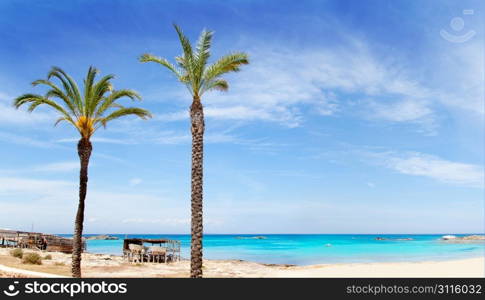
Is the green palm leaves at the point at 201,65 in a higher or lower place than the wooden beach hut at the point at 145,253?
higher

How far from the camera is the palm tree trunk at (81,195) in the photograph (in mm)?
22906

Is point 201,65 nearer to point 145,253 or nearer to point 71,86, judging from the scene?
point 71,86

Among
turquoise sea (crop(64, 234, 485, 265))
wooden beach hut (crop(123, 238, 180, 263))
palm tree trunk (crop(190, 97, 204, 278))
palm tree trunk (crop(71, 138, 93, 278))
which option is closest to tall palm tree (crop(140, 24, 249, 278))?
palm tree trunk (crop(190, 97, 204, 278))

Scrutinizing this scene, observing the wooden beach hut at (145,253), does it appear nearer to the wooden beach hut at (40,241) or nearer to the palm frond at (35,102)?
the wooden beach hut at (40,241)

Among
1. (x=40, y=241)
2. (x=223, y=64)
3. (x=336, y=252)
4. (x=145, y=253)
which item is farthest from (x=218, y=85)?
(x=336, y=252)

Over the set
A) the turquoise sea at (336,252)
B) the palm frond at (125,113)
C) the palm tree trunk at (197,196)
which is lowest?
the turquoise sea at (336,252)

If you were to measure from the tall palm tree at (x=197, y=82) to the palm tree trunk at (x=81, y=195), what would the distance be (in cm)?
569

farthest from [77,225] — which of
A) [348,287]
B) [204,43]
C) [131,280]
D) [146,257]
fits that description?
[146,257]

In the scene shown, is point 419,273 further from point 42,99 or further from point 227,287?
point 42,99

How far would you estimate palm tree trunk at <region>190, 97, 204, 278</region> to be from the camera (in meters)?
19.4

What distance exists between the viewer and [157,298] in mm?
13422

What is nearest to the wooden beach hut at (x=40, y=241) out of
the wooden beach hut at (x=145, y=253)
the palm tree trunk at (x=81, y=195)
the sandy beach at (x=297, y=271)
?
the wooden beach hut at (x=145, y=253)

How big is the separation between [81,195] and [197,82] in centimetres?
876

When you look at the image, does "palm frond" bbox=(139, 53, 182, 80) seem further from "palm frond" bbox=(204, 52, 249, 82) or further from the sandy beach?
the sandy beach
